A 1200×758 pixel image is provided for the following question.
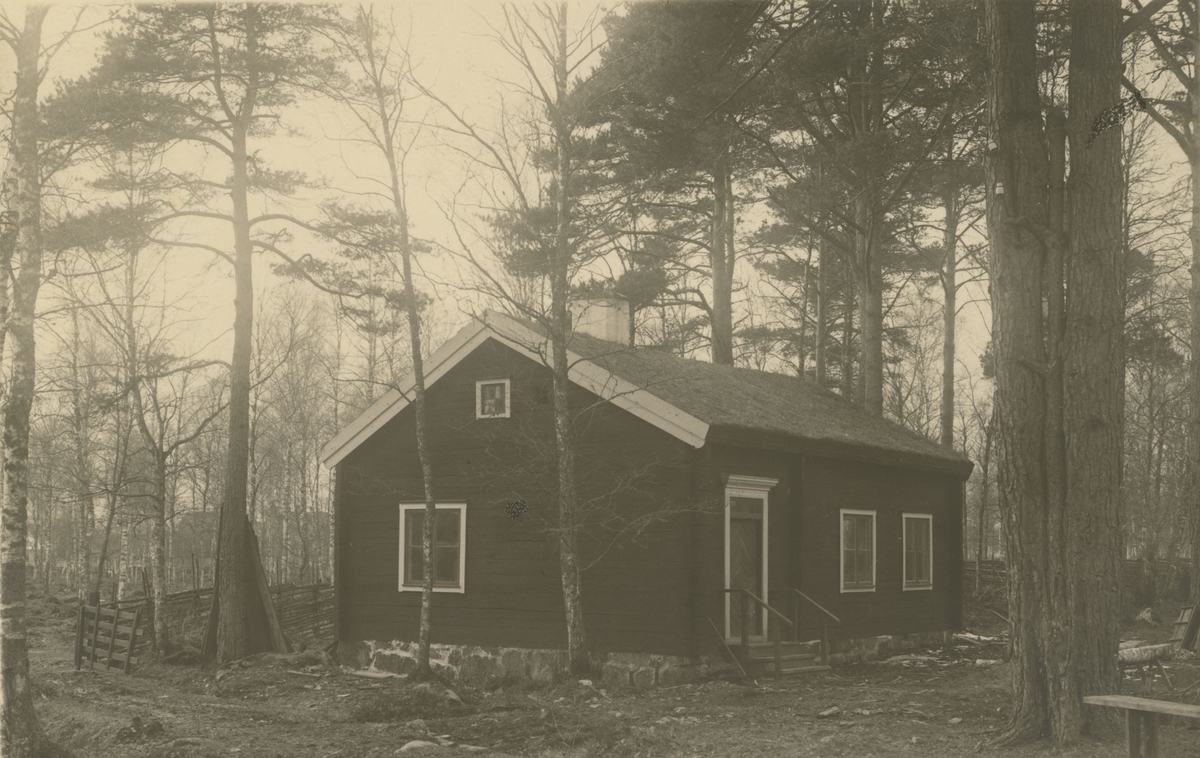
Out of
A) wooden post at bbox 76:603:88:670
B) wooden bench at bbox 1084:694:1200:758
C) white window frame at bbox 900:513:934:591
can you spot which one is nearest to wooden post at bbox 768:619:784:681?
white window frame at bbox 900:513:934:591

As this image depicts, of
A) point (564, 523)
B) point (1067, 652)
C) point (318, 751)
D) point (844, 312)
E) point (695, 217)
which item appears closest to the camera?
point (1067, 652)

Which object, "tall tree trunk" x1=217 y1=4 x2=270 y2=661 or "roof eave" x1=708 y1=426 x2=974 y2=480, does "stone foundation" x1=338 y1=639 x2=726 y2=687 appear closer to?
"tall tree trunk" x1=217 y1=4 x2=270 y2=661

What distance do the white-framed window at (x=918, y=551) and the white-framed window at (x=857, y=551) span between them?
4.64ft

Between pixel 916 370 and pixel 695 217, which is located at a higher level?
pixel 695 217

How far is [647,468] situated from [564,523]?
4.74ft

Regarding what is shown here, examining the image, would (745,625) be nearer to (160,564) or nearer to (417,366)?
(417,366)

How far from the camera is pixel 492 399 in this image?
17.5 m

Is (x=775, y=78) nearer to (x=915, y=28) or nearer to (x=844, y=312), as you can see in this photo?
(x=915, y=28)

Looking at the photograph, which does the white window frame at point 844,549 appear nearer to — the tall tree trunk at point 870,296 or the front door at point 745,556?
the front door at point 745,556

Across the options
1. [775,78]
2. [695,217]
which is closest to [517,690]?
[775,78]

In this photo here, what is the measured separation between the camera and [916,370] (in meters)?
42.7

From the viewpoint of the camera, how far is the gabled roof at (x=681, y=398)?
1560 cm

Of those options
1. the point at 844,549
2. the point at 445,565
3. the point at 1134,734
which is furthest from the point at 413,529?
the point at 1134,734

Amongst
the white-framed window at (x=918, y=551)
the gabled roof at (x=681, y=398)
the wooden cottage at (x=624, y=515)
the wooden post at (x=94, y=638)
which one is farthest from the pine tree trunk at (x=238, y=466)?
the white-framed window at (x=918, y=551)
